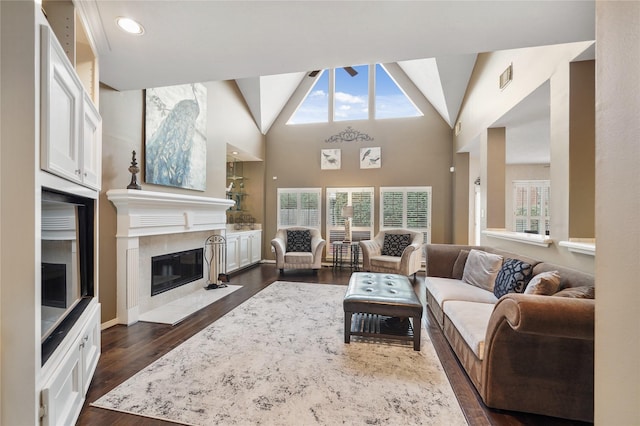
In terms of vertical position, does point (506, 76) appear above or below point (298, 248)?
above

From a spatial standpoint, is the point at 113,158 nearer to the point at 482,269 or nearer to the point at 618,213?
the point at 618,213

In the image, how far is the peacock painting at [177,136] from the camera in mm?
3445

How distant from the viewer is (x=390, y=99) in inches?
253

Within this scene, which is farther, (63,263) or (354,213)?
(354,213)

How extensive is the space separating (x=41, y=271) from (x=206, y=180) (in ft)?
11.8

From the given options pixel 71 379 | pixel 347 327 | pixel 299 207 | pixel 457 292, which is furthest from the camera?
pixel 299 207

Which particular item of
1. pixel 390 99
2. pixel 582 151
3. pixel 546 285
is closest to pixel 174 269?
pixel 546 285

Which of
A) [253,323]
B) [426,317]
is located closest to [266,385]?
[253,323]

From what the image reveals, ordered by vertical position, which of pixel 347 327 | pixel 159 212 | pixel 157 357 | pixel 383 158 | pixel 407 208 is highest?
pixel 383 158

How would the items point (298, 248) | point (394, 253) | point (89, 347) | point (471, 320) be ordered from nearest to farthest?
point (89, 347)
point (471, 320)
point (394, 253)
point (298, 248)

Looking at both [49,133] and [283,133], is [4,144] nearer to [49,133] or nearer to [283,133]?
[49,133]

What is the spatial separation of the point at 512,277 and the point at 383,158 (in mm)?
4395

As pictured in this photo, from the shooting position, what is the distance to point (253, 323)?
2955mm

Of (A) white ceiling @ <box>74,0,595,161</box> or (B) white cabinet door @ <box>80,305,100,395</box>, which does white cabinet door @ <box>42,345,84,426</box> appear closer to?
(B) white cabinet door @ <box>80,305,100,395</box>
